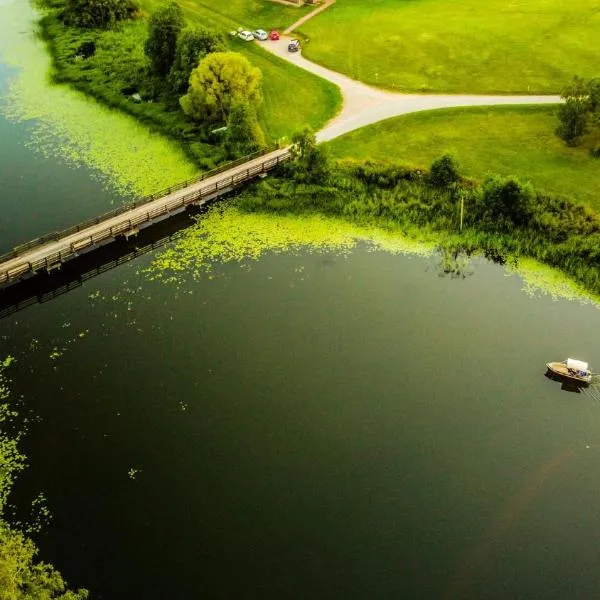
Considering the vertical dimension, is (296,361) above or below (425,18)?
below

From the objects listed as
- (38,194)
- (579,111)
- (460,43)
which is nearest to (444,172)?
(579,111)

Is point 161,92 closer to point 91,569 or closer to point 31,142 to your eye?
point 31,142

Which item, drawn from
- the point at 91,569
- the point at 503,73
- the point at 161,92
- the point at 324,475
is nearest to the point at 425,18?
the point at 503,73

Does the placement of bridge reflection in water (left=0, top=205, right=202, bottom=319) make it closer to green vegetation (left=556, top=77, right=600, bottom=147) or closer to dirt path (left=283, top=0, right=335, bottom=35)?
green vegetation (left=556, top=77, right=600, bottom=147)

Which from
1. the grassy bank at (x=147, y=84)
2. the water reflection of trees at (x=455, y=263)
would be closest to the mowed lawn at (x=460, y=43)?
the grassy bank at (x=147, y=84)

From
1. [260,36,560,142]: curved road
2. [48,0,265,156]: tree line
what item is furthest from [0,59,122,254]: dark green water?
[260,36,560,142]: curved road

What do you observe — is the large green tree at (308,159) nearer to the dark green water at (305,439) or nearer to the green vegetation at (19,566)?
the dark green water at (305,439)
